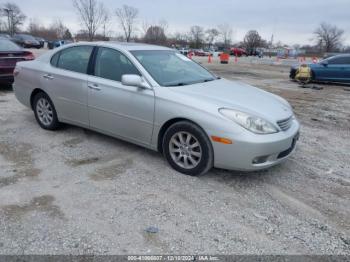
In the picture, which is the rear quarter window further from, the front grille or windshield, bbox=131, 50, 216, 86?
the front grille

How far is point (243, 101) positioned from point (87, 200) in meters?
2.11

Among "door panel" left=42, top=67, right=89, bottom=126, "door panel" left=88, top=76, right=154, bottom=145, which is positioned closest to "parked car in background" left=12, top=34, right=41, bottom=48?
"door panel" left=42, top=67, right=89, bottom=126

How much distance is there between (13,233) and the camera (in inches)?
107

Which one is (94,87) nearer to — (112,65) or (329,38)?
(112,65)

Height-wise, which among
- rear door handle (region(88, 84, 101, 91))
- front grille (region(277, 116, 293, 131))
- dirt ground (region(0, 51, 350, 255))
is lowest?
dirt ground (region(0, 51, 350, 255))

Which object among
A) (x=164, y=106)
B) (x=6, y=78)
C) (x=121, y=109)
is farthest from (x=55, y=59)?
(x=6, y=78)

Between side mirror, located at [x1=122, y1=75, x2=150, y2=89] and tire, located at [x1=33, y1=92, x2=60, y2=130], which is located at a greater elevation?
side mirror, located at [x1=122, y1=75, x2=150, y2=89]

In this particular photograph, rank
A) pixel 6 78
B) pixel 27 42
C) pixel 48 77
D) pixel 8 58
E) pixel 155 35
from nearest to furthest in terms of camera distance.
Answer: pixel 48 77 < pixel 8 58 < pixel 6 78 < pixel 27 42 < pixel 155 35

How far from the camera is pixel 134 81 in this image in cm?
394

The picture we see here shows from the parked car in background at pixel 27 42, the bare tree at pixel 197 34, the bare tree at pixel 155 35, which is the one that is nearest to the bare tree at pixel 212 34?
the bare tree at pixel 197 34

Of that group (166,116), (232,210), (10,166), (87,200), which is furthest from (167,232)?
(10,166)

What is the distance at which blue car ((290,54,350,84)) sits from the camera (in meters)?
13.2

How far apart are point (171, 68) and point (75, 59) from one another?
1525 millimetres

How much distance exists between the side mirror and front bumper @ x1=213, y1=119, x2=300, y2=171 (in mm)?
1178
